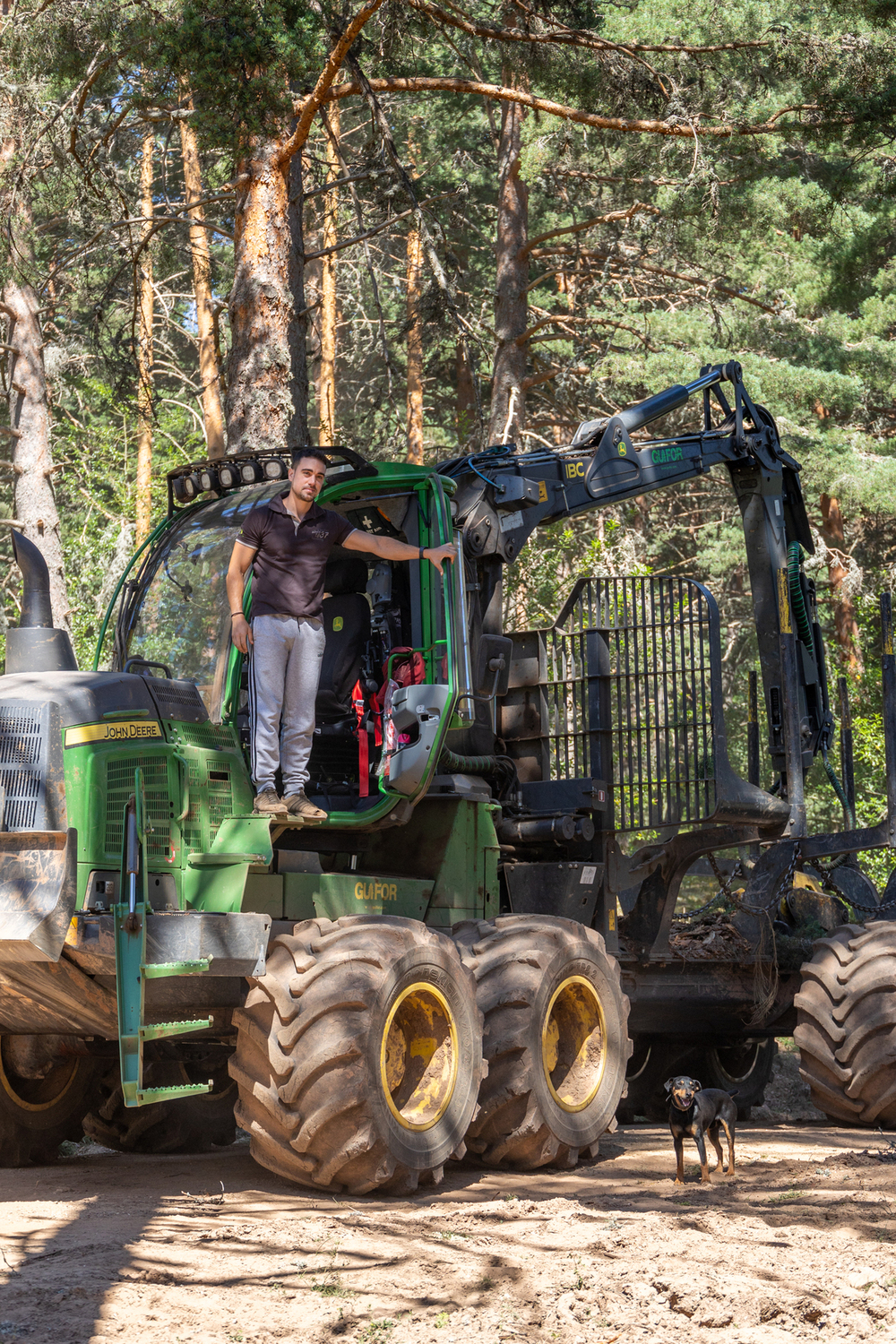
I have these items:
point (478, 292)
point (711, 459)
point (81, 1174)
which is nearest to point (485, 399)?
point (478, 292)

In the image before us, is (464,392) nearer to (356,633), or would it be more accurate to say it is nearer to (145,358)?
(145,358)

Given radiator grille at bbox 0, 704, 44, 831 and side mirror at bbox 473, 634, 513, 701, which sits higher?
side mirror at bbox 473, 634, 513, 701

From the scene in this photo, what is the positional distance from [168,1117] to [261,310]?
609 centimetres

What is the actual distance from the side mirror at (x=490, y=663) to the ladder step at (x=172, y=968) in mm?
3211

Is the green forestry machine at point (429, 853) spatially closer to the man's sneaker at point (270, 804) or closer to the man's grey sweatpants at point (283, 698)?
the man's sneaker at point (270, 804)

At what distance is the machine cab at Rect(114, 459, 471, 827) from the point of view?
7.91 m

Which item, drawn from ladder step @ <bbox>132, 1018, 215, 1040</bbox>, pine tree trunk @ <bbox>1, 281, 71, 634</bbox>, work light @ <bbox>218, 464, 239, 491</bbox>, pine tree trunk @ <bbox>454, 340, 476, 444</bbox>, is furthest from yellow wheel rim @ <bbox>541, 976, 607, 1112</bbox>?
pine tree trunk @ <bbox>454, 340, 476, 444</bbox>

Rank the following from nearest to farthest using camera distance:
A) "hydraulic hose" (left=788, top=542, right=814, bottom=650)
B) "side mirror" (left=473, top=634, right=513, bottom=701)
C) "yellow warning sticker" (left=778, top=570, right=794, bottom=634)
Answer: "side mirror" (left=473, top=634, right=513, bottom=701)
"yellow warning sticker" (left=778, top=570, right=794, bottom=634)
"hydraulic hose" (left=788, top=542, right=814, bottom=650)

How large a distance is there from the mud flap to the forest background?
560cm

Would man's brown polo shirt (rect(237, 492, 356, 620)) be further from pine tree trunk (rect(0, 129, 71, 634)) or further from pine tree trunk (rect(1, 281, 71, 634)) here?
pine tree trunk (rect(1, 281, 71, 634))

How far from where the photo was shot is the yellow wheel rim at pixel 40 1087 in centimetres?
819

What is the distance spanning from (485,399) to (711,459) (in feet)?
52.7

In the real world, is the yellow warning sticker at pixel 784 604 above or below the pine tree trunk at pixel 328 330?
below

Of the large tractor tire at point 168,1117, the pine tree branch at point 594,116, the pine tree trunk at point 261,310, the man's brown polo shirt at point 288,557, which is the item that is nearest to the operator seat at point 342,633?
the man's brown polo shirt at point 288,557
